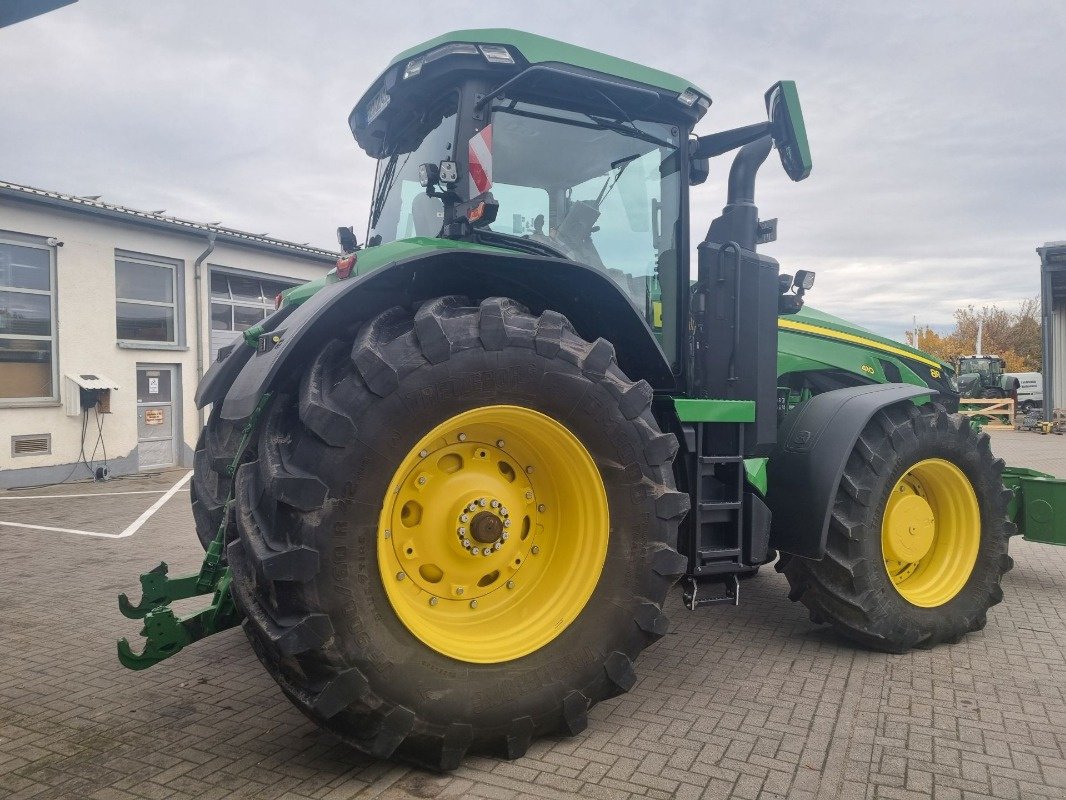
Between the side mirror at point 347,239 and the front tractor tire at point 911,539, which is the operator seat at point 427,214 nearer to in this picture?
the side mirror at point 347,239

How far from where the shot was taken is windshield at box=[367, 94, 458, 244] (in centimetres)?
380

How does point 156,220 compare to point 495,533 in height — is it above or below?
above

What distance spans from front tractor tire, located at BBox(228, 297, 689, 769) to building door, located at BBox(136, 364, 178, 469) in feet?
42.6

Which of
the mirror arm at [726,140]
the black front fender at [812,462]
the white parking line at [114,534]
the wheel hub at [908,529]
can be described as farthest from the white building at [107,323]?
the wheel hub at [908,529]

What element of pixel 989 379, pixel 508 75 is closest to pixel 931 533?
pixel 508 75

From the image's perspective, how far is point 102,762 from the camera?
307 cm

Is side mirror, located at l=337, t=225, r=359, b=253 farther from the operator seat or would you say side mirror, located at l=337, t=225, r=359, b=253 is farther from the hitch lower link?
the hitch lower link

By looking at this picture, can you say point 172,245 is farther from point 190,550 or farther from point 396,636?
point 396,636

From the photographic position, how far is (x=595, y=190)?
4078mm

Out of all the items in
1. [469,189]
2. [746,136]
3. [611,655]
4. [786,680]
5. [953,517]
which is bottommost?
[786,680]

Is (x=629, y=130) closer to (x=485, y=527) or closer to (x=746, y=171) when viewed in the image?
(x=746, y=171)

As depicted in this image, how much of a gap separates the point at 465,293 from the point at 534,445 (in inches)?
28.0

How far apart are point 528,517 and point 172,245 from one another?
13542mm

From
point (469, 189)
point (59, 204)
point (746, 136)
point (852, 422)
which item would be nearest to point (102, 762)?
point (469, 189)
